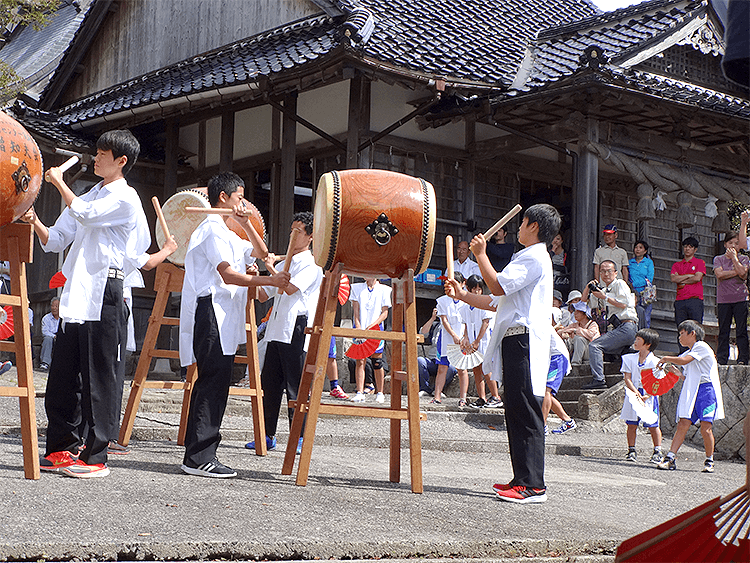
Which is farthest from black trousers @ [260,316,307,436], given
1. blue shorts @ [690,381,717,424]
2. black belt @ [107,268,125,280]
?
blue shorts @ [690,381,717,424]

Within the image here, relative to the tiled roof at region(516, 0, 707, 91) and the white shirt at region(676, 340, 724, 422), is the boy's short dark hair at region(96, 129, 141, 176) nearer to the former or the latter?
the white shirt at region(676, 340, 724, 422)

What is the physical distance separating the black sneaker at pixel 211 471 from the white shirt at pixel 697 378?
520cm

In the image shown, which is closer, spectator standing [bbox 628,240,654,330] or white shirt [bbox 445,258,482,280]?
white shirt [bbox 445,258,482,280]

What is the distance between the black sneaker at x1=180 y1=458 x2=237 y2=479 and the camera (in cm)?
521

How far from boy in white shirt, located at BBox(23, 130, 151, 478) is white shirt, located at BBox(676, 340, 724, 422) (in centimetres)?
577

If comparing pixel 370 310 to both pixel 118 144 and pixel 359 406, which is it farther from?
pixel 118 144

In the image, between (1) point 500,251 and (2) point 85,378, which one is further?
(1) point 500,251

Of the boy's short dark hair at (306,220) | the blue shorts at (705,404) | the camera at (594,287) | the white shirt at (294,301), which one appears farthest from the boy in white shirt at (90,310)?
the camera at (594,287)

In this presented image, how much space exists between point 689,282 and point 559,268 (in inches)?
86.0

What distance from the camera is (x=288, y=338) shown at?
7.09m

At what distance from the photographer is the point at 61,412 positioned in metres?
5.14

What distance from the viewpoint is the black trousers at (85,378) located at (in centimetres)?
505

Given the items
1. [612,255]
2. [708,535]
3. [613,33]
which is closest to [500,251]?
[612,255]

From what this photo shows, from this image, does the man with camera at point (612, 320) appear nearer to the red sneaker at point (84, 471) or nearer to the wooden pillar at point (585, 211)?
the wooden pillar at point (585, 211)
